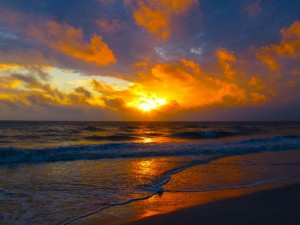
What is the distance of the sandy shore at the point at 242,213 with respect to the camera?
241 inches

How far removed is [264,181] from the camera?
34.0 feet

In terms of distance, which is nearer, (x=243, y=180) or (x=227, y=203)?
(x=227, y=203)

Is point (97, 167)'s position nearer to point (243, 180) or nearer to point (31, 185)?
point (31, 185)

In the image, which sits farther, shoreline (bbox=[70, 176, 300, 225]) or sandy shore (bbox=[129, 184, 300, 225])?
shoreline (bbox=[70, 176, 300, 225])

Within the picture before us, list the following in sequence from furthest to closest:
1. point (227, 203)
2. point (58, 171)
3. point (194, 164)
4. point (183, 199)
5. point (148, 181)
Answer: point (194, 164) → point (58, 171) → point (148, 181) → point (183, 199) → point (227, 203)

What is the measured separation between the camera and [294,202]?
24.7ft

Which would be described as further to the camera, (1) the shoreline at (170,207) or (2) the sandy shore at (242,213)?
(1) the shoreline at (170,207)

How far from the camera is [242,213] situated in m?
6.62

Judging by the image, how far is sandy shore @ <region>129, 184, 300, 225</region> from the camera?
6109 mm

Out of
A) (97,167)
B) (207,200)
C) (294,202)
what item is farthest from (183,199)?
(97,167)

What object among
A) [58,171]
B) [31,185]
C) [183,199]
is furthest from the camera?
[58,171]

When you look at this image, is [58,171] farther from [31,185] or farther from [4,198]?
[4,198]

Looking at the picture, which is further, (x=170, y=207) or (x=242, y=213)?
(x=170, y=207)

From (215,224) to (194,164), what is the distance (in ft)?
28.4
